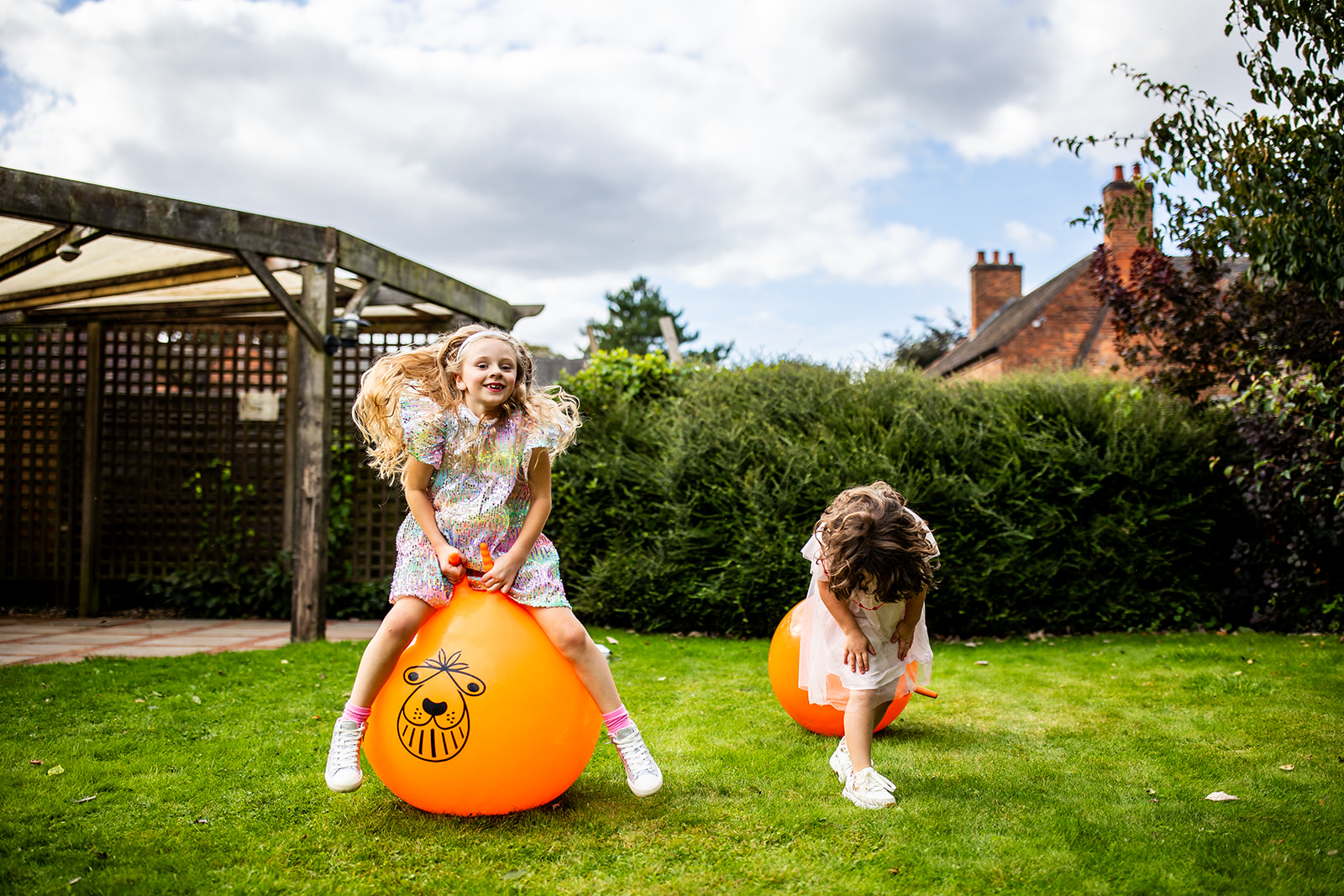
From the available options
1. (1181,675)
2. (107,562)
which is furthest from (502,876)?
(107,562)

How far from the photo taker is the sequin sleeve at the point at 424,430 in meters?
3.19

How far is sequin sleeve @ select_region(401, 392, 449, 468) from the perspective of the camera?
3.19 metres

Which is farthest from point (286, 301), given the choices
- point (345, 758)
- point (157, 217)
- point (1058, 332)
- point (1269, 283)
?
point (1058, 332)

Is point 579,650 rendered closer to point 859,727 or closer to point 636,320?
point 859,727

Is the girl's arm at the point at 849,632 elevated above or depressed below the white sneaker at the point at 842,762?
above

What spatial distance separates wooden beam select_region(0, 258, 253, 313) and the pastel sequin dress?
432cm

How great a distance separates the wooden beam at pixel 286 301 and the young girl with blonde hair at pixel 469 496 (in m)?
3.11

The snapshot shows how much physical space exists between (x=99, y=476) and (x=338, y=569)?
2.61 metres

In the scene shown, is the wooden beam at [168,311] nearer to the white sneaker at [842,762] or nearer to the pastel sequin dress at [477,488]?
the pastel sequin dress at [477,488]

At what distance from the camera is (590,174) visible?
15242 millimetres

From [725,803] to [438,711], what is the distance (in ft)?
3.71

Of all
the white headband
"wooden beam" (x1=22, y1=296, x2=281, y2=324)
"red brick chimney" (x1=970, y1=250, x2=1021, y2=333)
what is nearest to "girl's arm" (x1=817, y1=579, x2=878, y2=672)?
the white headband

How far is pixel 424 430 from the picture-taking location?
10.5ft

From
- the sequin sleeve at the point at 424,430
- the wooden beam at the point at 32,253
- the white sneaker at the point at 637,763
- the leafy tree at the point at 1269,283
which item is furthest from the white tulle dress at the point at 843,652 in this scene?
the wooden beam at the point at 32,253
